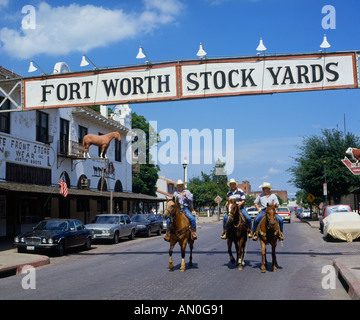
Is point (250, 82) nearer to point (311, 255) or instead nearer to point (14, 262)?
point (311, 255)

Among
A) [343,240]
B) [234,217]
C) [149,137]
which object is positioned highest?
[149,137]

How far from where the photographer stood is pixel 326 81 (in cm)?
1320

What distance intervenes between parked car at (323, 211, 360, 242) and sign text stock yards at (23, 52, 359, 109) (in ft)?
33.9

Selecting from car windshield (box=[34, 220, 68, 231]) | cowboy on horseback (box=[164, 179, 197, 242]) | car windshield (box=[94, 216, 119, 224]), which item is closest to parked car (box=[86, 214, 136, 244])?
car windshield (box=[94, 216, 119, 224])

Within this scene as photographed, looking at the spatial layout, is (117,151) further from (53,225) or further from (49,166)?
(53,225)

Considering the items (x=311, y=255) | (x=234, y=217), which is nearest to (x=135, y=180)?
(x=311, y=255)

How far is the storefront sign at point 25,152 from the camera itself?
78.3 ft

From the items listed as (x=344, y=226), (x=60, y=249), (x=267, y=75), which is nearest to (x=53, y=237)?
(x=60, y=249)

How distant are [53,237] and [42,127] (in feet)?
44.7

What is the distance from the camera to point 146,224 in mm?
28469

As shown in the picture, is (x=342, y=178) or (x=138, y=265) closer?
(x=138, y=265)

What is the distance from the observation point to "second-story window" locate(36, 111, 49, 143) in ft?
91.6

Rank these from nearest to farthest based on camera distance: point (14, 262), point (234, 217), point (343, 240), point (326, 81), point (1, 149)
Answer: point (234, 217) < point (326, 81) < point (14, 262) < point (343, 240) < point (1, 149)

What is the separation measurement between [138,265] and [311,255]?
6.69 metres
